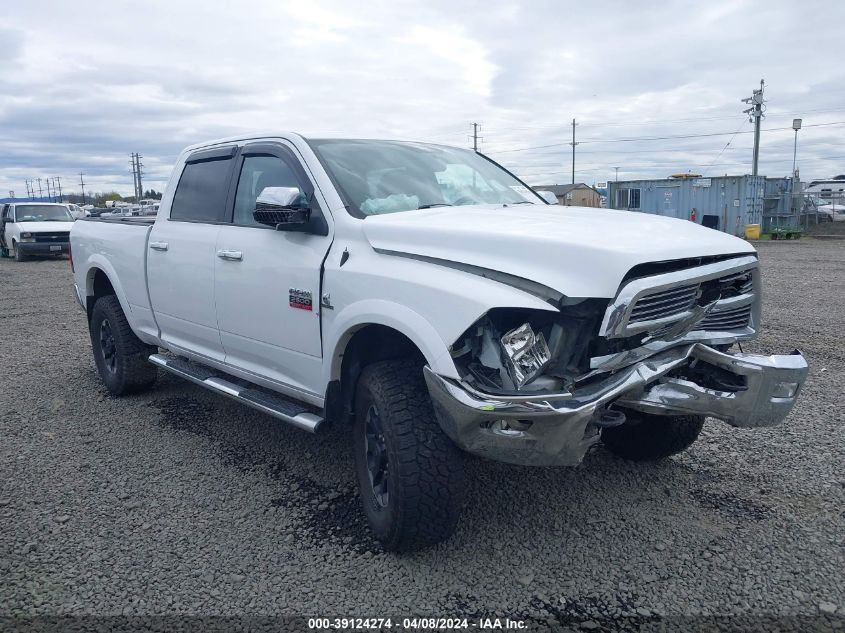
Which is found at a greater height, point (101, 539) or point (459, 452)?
point (459, 452)

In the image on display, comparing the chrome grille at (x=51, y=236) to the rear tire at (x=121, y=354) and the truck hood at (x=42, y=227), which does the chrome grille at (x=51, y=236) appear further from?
the rear tire at (x=121, y=354)

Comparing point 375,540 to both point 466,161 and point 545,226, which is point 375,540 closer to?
point 545,226

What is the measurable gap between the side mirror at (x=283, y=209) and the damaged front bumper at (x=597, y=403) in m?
1.22

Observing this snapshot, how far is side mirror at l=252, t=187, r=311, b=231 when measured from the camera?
3516mm

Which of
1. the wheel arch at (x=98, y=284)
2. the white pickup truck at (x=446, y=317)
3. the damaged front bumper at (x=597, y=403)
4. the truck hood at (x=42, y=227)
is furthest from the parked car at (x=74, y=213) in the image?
the damaged front bumper at (x=597, y=403)

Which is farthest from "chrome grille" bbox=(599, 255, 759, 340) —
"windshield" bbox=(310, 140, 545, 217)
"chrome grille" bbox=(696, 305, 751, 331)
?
"windshield" bbox=(310, 140, 545, 217)

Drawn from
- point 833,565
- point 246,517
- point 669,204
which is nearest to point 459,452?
point 246,517

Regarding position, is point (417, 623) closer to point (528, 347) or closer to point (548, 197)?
point (528, 347)

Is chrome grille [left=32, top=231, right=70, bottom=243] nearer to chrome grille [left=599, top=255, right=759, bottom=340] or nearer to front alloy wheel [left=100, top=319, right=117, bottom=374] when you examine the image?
front alloy wheel [left=100, top=319, right=117, bottom=374]

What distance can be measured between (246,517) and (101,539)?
0.70 meters

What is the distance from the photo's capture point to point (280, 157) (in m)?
4.24

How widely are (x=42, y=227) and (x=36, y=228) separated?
0.18 m

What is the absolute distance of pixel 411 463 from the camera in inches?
120

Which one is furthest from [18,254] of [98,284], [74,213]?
[98,284]
